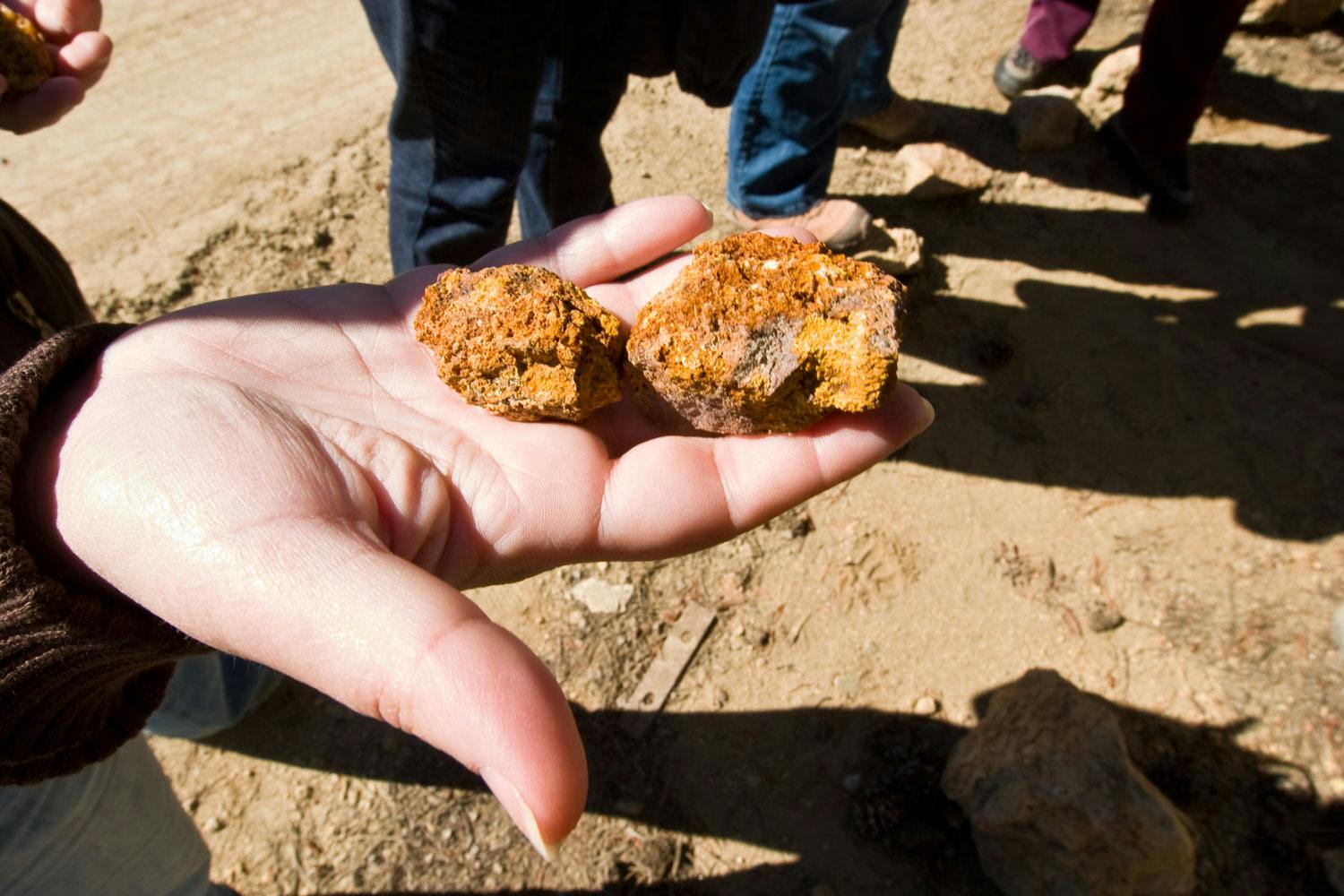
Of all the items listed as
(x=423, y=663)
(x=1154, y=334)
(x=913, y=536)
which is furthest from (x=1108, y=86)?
(x=423, y=663)

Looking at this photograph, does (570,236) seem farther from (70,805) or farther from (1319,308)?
(1319,308)

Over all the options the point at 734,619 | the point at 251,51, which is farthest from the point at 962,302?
the point at 251,51

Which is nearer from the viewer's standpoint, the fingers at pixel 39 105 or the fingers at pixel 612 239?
the fingers at pixel 612 239

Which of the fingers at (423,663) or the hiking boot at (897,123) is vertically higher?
the fingers at (423,663)

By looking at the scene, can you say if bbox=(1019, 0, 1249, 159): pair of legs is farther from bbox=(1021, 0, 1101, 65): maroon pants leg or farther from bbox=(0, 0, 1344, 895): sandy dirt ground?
bbox=(0, 0, 1344, 895): sandy dirt ground

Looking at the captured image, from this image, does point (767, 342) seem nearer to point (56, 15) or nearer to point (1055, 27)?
point (56, 15)

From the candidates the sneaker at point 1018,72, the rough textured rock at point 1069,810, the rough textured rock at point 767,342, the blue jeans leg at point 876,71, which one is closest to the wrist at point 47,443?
the rough textured rock at point 767,342

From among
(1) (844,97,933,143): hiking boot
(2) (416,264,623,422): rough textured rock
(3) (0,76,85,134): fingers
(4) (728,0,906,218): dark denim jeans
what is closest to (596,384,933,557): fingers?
(2) (416,264,623,422): rough textured rock

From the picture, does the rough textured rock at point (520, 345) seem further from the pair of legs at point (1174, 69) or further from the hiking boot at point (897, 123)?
the pair of legs at point (1174, 69)
